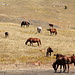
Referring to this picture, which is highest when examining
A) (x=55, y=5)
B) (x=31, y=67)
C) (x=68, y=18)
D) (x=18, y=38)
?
(x=55, y=5)

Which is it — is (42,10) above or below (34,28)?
above

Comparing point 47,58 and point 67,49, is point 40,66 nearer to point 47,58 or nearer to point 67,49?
point 47,58

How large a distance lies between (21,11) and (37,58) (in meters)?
83.6

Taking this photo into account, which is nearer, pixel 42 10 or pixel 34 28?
pixel 34 28

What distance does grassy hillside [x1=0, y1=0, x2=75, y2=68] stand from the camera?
3496 cm

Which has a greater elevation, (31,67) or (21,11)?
(21,11)

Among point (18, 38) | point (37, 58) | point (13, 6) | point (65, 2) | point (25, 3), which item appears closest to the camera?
point (37, 58)

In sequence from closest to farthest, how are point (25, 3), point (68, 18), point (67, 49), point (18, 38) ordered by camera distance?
point (67, 49) → point (18, 38) → point (68, 18) → point (25, 3)

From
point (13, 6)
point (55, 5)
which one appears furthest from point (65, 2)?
point (13, 6)

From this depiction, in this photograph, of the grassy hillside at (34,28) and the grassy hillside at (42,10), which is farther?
the grassy hillside at (42,10)

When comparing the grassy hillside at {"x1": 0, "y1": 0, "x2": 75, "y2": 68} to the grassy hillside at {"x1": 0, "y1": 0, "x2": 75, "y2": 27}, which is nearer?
the grassy hillside at {"x1": 0, "y1": 0, "x2": 75, "y2": 68}

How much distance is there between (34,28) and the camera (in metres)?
65.1

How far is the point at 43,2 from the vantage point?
142 metres

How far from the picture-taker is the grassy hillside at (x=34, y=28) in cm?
3496
